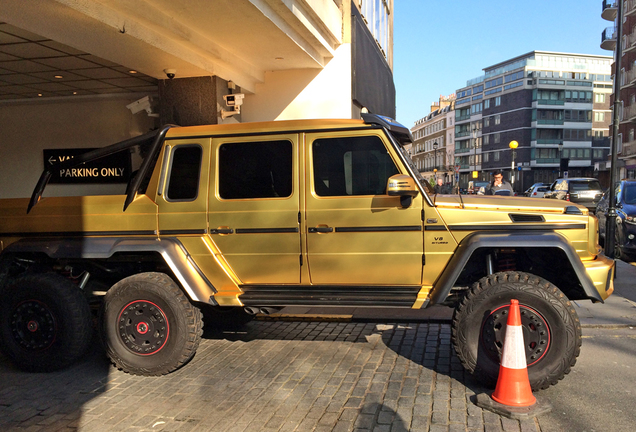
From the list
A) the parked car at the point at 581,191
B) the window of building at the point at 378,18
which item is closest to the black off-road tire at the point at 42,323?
the window of building at the point at 378,18

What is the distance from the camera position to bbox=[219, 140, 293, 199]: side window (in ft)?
15.1

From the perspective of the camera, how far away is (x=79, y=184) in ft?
40.5

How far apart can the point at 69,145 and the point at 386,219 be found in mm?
10401

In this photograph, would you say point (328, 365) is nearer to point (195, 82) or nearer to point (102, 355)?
point (102, 355)

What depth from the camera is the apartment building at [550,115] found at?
87250mm

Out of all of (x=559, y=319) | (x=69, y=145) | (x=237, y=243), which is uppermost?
(x=69, y=145)

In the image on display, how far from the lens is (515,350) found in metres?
3.77

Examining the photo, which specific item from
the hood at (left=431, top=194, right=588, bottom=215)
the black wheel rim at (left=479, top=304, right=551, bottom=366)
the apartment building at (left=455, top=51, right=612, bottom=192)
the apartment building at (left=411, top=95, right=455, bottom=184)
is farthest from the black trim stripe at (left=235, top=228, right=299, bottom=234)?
the apartment building at (left=411, top=95, right=455, bottom=184)

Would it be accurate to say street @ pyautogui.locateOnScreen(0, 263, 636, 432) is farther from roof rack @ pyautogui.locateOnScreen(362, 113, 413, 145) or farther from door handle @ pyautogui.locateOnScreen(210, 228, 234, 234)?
roof rack @ pyautogui.locateOnScreen(362, 113, 413, 145)

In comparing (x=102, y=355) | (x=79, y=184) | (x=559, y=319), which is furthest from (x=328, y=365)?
(x=79, y=184)

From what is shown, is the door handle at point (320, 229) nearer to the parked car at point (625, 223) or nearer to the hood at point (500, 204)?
the hood at point (500, 204)

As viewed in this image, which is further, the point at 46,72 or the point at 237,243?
the point at 46,72

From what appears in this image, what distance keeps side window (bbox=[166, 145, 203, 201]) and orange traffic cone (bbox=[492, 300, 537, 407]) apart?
2963mm

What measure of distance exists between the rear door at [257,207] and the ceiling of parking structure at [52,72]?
4.56 meters
